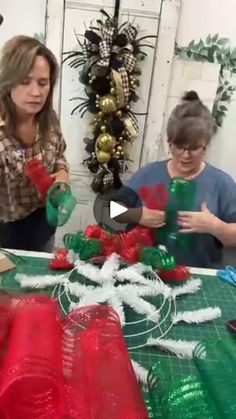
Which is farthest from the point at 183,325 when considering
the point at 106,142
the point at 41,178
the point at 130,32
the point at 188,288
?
the point at 130,32

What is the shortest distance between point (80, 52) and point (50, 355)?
1.72 m

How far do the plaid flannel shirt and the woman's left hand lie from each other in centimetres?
50

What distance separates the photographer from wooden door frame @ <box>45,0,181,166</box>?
189cm

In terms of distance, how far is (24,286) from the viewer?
0.95 metres

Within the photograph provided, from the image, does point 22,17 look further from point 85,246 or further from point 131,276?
point 131,276

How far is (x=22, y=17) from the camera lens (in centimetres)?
195

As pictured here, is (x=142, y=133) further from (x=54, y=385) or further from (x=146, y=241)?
(x=54, y=385)

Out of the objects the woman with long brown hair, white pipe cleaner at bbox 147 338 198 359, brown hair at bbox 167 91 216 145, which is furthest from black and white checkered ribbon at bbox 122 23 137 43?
white pipe cleaner at bbox 147 338 198 359

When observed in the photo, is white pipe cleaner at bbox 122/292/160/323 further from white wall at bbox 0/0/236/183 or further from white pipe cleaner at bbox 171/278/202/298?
white wall at bbox 0/0/236/183

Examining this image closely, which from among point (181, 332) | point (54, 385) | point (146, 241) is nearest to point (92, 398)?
point (54, 385)

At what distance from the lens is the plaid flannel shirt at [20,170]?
131cm

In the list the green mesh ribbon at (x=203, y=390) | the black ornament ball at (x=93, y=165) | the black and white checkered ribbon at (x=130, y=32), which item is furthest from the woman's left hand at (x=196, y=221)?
the black and white checkered ribbon at (x=130, y=32)

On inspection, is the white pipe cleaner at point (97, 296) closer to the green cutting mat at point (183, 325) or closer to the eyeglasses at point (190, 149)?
the green cutting mat at point (183, 325)

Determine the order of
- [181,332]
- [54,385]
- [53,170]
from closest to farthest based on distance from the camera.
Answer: [54,385], [181,332], [53,170]
